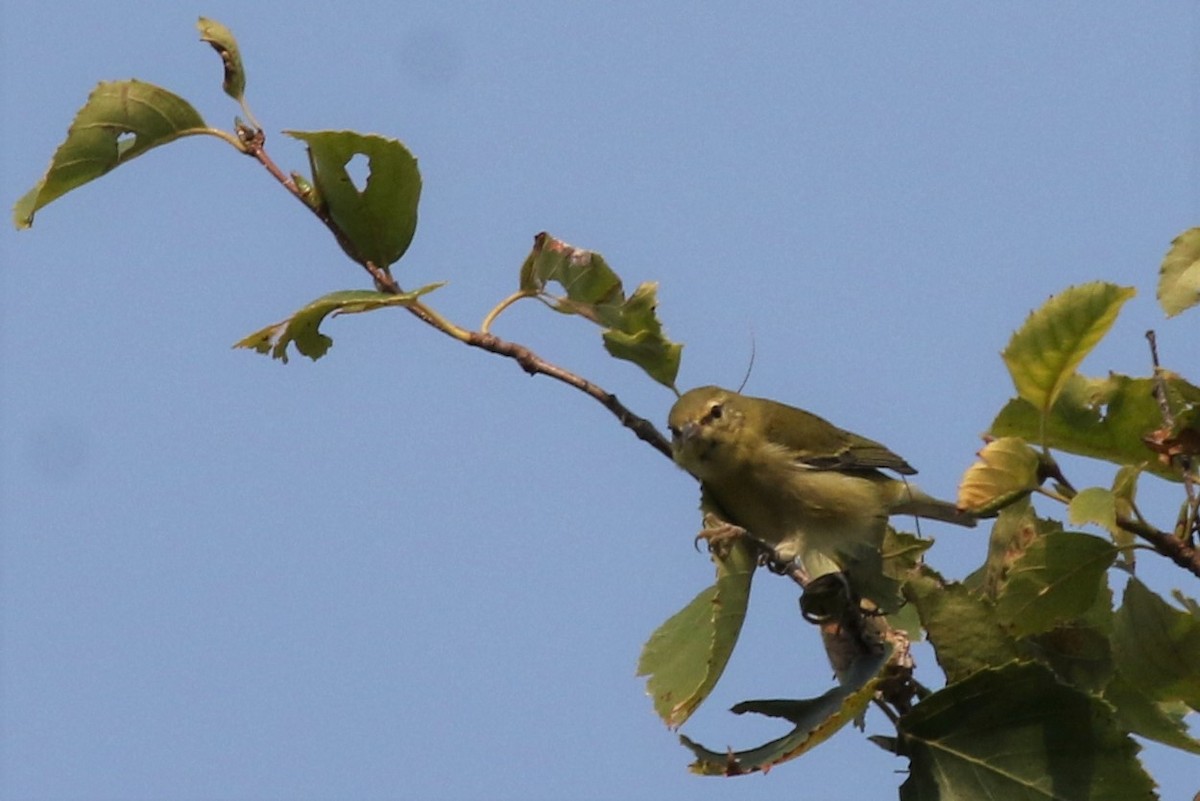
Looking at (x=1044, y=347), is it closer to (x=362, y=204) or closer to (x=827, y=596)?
(x=827, y=596)

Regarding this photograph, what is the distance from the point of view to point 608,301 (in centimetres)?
317

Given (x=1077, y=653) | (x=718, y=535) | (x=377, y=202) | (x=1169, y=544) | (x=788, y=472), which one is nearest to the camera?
(x=1169, y=544)

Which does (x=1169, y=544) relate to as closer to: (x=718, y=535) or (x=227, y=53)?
(x=718, y=535)

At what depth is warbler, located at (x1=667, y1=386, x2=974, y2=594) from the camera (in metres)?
4.55

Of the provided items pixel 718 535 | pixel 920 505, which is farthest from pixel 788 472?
pixel 718 535

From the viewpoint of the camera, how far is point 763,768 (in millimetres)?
2664

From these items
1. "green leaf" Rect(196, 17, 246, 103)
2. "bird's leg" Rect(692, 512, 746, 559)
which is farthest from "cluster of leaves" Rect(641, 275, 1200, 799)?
"green leaf" Rect(196, 17, 246, 103)

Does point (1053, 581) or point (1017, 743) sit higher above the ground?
point (1053, 581)

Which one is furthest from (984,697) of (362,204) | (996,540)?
(362,204)

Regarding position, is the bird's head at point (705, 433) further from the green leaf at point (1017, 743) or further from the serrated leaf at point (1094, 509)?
the serrated leaf at point (1094, 509)

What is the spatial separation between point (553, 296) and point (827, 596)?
904 mm

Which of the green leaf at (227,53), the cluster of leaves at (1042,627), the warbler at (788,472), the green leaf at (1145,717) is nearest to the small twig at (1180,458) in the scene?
the cluster of leaves at (1042,627)

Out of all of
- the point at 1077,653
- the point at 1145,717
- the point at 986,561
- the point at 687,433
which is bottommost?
the point at 1145,717

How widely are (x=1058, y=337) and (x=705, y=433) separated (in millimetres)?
2415
